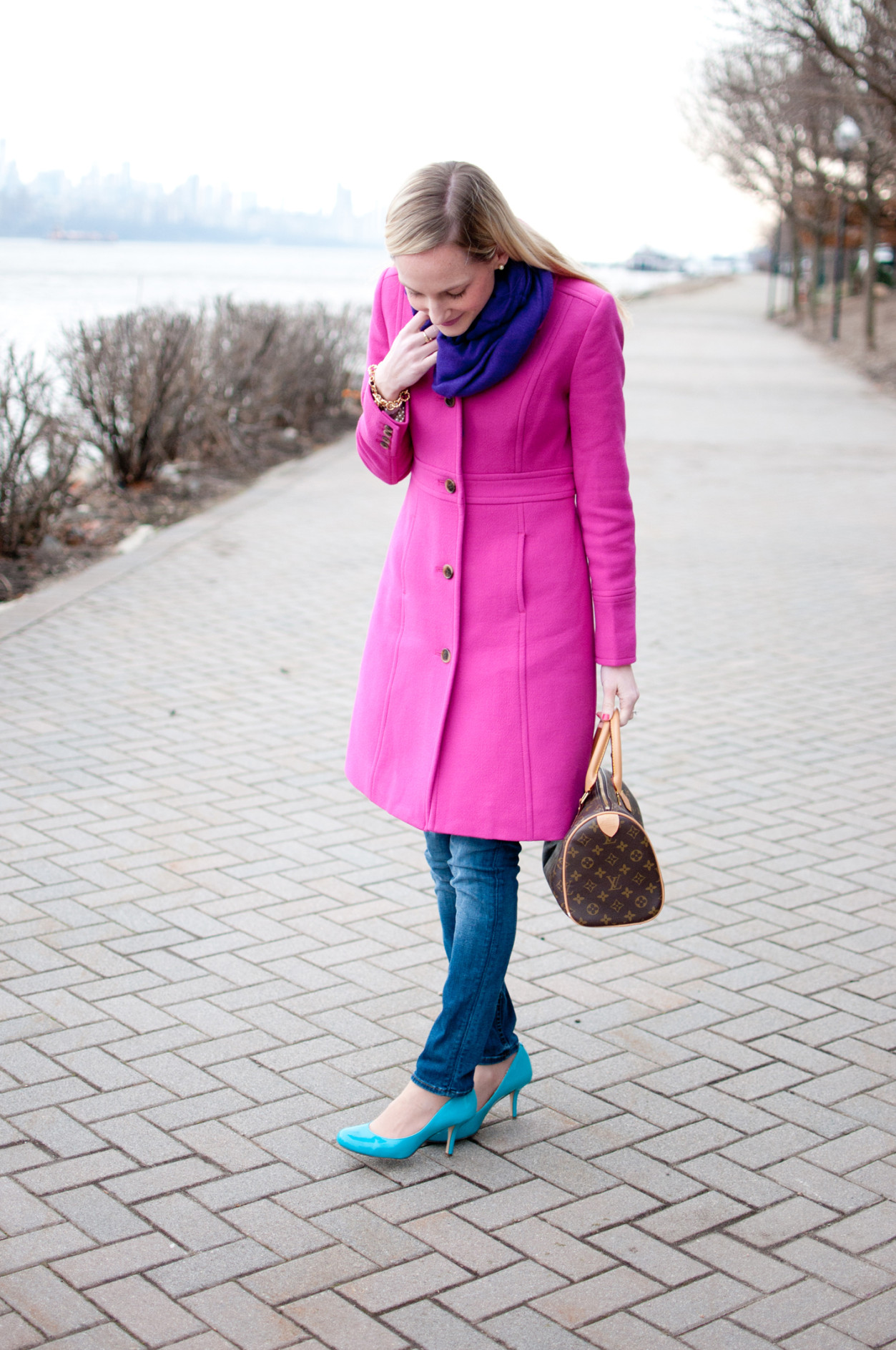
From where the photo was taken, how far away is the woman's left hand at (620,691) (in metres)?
2.56

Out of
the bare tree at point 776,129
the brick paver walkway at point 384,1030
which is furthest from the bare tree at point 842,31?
the brick paver walkway at point 384,1030

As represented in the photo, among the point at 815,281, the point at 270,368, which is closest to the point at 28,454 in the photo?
the point at 270,368

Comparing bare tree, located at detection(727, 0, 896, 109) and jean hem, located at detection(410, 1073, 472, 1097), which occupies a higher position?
bare tree, located at detection(727, 0, 896, 109)

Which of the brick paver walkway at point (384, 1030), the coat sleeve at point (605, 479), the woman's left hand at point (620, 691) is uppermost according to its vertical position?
the coat sleeve at point (605, 479)

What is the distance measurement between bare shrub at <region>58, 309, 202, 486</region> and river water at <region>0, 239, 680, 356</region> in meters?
0.31

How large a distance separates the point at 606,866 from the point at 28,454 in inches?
244

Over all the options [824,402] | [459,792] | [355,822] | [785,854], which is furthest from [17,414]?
[824,402]

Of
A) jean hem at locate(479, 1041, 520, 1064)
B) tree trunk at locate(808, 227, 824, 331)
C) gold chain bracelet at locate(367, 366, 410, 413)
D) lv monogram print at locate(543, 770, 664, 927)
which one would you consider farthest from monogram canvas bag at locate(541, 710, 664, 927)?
tree trunk at locate(808, 227, 824, 331)

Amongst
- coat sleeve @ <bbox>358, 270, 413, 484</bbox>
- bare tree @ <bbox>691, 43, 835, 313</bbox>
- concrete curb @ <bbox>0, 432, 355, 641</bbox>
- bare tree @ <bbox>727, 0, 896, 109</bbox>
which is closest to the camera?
coat sleeve @ <bbox>358, 270, 413, 484</bbox>

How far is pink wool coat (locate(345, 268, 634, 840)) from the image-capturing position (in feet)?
8.06

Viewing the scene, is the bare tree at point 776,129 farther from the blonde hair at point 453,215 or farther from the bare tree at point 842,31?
the blonde hair at point 453,215

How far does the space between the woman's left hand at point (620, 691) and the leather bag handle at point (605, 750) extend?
0.01 m

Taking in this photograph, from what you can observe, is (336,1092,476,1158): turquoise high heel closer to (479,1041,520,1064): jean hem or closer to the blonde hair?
(479,1041,520,1064): jean hem

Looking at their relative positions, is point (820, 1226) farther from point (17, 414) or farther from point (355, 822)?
point (17, 414)
